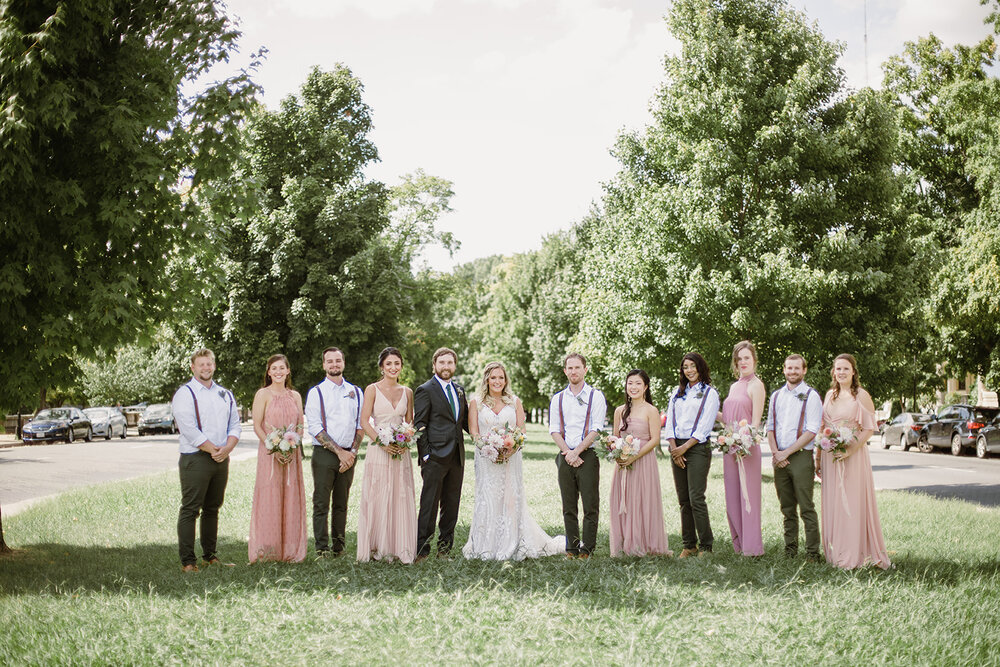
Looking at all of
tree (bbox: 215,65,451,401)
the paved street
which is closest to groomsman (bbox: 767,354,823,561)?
the paved street

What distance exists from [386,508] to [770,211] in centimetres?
Answer: 1145

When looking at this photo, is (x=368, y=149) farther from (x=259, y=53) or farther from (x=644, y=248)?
(x=259, y=53)

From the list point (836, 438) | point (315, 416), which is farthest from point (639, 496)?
point (315, 416)

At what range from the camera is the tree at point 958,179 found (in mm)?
27219

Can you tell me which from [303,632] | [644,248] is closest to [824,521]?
[303,632]

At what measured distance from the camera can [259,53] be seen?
955cm

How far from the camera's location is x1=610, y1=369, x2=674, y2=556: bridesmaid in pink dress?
8.84m

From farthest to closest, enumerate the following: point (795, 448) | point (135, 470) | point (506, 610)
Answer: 1. point (135, 470)
2. point (795, 448)
3. point (506, 610)

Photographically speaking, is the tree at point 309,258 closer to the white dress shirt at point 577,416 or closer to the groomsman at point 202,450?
the groomsman at point 202,450

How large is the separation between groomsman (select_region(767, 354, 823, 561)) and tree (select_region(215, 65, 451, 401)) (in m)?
→ 17.2

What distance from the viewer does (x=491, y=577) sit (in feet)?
24.5

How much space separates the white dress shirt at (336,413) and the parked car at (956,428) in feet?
90.0

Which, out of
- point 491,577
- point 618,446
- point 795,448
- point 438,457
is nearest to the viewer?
point 491,577

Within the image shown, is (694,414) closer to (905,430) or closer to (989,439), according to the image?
(989,439)
